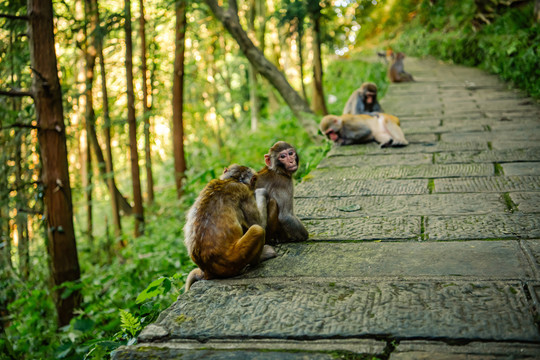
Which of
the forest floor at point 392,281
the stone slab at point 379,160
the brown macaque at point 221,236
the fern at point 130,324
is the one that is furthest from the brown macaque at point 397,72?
the fern at point 130,324

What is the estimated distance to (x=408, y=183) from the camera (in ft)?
14.8

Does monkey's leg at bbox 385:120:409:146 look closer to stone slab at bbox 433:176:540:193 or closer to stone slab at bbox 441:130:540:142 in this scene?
stone slab at bbox 441:130:540:142

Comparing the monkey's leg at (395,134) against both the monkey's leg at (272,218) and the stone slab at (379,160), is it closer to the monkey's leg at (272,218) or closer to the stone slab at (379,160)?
the stone slab at (379,160)

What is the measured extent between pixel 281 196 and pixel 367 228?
681mm

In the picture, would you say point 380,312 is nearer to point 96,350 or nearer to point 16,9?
point 96,350

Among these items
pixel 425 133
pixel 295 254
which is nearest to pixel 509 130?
pixel 425 133

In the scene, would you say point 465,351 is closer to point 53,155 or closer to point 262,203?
point 262,203

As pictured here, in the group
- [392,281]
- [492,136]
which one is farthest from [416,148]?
[392,281]

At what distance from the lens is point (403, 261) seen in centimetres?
275

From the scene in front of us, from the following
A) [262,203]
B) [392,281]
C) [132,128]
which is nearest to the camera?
[392,281]

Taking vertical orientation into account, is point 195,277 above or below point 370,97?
below

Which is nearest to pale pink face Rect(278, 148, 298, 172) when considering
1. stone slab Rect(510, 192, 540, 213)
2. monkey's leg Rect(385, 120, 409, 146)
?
stone slab Rect(510, 192, 540, 213)

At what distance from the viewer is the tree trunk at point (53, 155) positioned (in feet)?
17.1

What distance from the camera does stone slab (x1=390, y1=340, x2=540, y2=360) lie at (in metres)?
1.78
